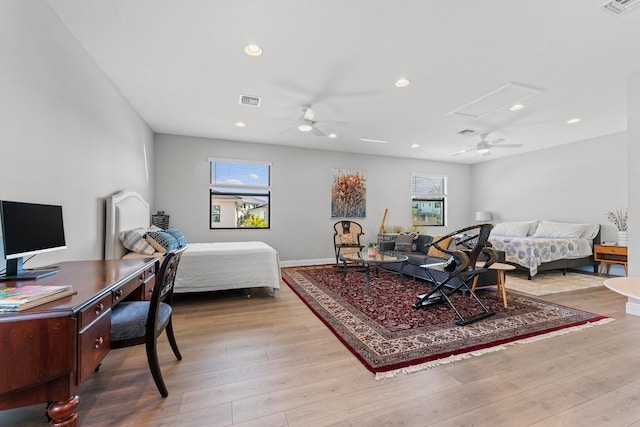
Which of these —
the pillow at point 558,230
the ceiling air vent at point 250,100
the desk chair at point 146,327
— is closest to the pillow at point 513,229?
the pillow at point 558,230

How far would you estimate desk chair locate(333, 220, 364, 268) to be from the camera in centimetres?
558

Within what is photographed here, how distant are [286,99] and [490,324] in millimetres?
3513

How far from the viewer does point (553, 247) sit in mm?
4996

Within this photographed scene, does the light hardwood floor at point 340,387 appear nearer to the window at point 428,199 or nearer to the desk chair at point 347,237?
the desk chair at point 347,237

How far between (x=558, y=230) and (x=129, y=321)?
7.36 metres

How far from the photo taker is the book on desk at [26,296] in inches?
39.6

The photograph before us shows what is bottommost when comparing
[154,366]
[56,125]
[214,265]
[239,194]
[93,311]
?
[154,366]

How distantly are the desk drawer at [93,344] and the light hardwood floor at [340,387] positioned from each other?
0.47 metres

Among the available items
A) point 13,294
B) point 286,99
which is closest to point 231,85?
point 286,99

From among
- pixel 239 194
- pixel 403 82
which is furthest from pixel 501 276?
pixel 239 194

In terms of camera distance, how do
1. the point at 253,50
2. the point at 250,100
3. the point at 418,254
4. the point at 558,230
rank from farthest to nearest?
the point at 558,230 → the point at 418,254 → the point at 250,100 → the point at 253,50

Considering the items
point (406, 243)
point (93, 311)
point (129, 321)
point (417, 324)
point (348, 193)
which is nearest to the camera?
point (93, 311)

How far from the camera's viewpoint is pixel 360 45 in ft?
8.20

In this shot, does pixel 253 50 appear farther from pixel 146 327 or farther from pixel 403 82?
pixel 146 327
